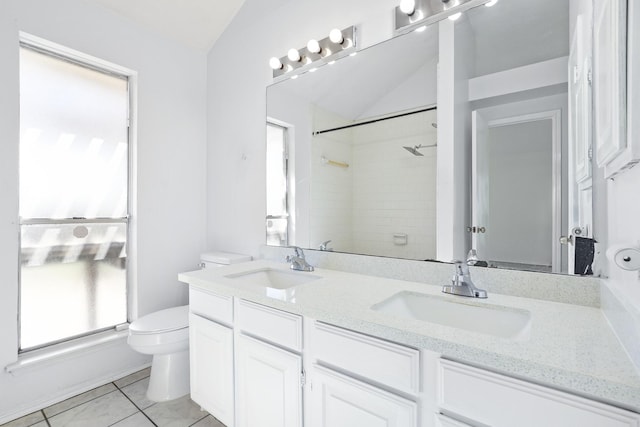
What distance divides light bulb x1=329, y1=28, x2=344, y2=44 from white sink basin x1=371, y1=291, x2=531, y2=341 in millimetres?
1465

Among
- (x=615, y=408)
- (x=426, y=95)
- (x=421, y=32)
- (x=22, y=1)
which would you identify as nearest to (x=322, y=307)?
(x=615, y=408)

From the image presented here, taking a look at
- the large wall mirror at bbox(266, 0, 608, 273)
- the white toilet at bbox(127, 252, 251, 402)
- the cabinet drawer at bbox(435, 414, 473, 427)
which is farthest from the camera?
A: the white toilet at bbox(127, 252, 251, 402)

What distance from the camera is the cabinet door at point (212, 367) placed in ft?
5.03

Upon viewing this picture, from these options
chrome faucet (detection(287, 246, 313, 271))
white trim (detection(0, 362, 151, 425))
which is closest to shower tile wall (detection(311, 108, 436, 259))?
chrome faucet (detection(287, 246, 313, 271))

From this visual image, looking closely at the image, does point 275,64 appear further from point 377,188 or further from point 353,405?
point 353,405

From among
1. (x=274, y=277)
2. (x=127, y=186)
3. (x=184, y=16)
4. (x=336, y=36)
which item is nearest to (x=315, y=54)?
(x=336, y=36)

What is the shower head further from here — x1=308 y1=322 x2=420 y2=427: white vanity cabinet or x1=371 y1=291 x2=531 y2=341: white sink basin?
x1=308 y1=322 x2=420 y2=427: white vanity cabinet

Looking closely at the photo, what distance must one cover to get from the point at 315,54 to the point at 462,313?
5.58 feet

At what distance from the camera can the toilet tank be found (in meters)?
2.29

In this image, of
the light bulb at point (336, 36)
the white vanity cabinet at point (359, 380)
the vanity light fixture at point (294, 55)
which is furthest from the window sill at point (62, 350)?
the light bulb at point (336, 36)

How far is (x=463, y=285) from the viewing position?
1.26 metres

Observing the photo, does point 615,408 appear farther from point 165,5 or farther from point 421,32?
point 165,5

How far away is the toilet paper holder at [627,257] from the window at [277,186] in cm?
170

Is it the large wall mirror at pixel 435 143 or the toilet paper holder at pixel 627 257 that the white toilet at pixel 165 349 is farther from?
the toilet paper holder at pixel 627 257
